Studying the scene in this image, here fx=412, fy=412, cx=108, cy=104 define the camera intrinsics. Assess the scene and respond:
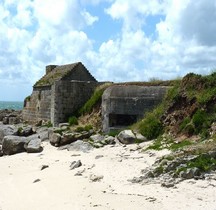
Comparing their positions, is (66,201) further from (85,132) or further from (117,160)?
(85,132)

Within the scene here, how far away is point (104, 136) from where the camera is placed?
1627 cm

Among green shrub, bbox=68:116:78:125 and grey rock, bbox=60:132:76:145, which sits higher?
green shrub, bbox=68:116:78:125

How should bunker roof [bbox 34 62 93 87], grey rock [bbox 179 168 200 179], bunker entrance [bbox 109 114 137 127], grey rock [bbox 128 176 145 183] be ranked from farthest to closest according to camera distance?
bunker roof [bbox 34 62 93 87]
bunker entrance [bbox 109 114 137 127]
grey rock [bbox 128 176 145 183]
grey rock [bbox 179 168 200 179]

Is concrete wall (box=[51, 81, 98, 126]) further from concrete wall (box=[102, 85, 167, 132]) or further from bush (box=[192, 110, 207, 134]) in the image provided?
bush (box=[192, 110, 207, 134])

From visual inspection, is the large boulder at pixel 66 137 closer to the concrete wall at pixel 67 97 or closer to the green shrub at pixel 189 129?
the concrete wall at pixel 67 97

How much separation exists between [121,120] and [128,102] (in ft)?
3.54

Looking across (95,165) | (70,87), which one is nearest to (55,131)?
(70,87)

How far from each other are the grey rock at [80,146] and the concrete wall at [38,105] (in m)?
8.01

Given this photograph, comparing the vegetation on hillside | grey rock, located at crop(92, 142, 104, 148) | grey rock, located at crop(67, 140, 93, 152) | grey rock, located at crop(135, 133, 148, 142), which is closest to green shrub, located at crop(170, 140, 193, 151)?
the vegetation on hillside

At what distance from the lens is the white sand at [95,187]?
8953mm

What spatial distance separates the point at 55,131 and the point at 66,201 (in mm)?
7796

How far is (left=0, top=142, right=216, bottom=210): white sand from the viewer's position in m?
8.95

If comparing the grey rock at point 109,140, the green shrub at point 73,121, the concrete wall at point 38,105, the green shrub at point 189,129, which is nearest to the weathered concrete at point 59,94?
the concrete wall at point 38,105

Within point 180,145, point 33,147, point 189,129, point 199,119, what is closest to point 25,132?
point 33,147
